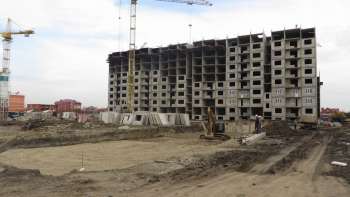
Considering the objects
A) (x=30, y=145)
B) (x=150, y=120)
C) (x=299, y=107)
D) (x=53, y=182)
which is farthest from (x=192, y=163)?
(x=299, y=107)

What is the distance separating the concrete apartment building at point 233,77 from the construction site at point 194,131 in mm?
244

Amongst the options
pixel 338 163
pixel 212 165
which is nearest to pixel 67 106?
pixel 212 165

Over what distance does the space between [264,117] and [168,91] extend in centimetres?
2889

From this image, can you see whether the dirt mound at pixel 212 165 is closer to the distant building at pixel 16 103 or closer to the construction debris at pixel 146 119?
the construction debris at pixel 146 119

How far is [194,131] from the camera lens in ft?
165

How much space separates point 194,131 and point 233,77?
32.6 meters

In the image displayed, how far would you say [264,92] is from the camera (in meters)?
73.5

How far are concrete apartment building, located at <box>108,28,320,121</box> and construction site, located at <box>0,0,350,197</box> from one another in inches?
9.6

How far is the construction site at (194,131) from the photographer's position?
38.8 feet

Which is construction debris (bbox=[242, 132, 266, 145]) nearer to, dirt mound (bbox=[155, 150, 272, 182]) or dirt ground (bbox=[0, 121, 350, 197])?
dirt mound (bbox=[155, 150, 272, 182])

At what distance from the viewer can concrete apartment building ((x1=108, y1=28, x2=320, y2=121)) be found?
69500 millimetres

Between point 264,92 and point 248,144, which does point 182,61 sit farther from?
point 248,144

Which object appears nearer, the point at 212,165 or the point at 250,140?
the point at 212,165

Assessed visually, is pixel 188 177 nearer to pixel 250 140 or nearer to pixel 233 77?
pixel 250 140
